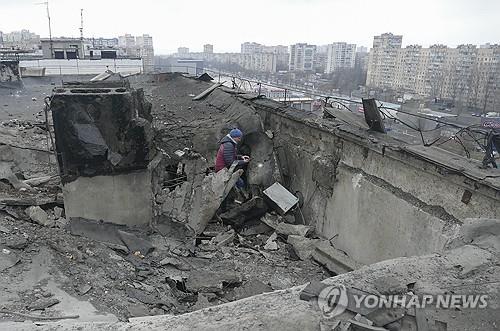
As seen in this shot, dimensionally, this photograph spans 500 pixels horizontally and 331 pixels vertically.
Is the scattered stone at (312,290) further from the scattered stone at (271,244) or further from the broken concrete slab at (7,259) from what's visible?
the scattered stone at (271,244)

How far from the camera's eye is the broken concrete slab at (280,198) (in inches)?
319

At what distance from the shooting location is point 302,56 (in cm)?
10731

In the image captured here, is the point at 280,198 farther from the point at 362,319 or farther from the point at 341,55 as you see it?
the point at 341,55

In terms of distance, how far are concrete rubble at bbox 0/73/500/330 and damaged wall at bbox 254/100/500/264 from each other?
3 cm

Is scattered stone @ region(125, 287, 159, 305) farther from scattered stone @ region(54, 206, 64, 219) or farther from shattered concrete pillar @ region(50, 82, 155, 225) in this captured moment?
scattered stone @ region(54, 206, 64, 219)

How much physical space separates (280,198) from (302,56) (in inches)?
4107

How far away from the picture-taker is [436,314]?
3045 mm

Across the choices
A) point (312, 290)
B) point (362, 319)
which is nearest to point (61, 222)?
point (312, 290)

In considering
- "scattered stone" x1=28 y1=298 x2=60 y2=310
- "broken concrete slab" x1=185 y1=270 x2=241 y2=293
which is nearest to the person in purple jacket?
"broken concrete slab" x1=185 y1=270 x2=241 y2=293

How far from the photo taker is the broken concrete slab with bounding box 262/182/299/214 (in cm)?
810

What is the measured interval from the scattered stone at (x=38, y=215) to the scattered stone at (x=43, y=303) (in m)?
2.38

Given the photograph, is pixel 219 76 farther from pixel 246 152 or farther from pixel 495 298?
pixel 495 298

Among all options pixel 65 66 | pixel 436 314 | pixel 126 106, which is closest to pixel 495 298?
pixel 436 314

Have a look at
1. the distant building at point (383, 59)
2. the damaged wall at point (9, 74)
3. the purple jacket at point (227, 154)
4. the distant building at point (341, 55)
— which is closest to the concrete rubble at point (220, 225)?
the purple jacket at point (227, 154)
